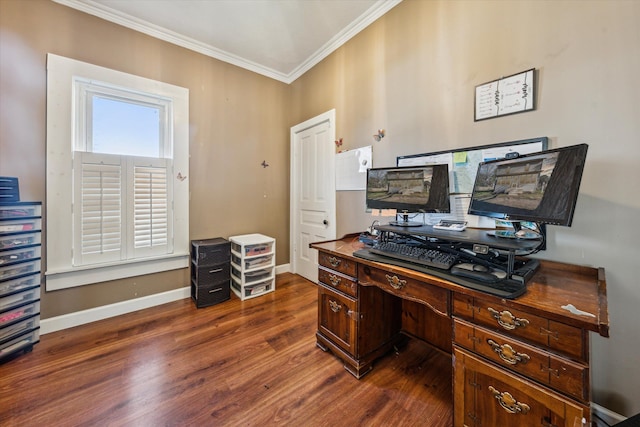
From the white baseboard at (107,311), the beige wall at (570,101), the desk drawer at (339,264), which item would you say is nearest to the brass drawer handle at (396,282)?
the desk drawer at (339,264)

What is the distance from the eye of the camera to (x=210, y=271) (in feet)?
8.55

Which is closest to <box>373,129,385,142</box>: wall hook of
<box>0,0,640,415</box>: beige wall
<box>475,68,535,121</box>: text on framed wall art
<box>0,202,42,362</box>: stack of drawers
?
<box>0,0,640,415</box>: beige wall

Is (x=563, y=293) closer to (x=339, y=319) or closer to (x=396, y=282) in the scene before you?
(x=396, y=282)

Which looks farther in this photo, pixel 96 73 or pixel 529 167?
pixel 96 73

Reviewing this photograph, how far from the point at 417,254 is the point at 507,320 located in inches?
18.0

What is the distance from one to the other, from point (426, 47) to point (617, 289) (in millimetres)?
1927

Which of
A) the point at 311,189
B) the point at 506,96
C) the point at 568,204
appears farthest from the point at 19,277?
the point at 506,96

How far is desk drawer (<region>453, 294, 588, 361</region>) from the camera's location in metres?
0.79

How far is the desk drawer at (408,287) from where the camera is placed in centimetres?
113

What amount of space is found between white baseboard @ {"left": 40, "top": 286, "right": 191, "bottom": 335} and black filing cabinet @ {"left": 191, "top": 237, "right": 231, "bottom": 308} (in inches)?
8.1

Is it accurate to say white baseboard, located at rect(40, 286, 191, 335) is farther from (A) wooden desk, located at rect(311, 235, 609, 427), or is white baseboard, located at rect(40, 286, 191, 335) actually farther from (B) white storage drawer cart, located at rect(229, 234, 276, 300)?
(A) wooden desk, located at rect(311, 235, 609, 427)

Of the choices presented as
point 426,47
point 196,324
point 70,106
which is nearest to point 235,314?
point 196,324

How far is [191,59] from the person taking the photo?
272 centimetres

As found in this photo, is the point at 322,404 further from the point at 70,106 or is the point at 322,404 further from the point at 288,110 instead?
the point at 288,110
